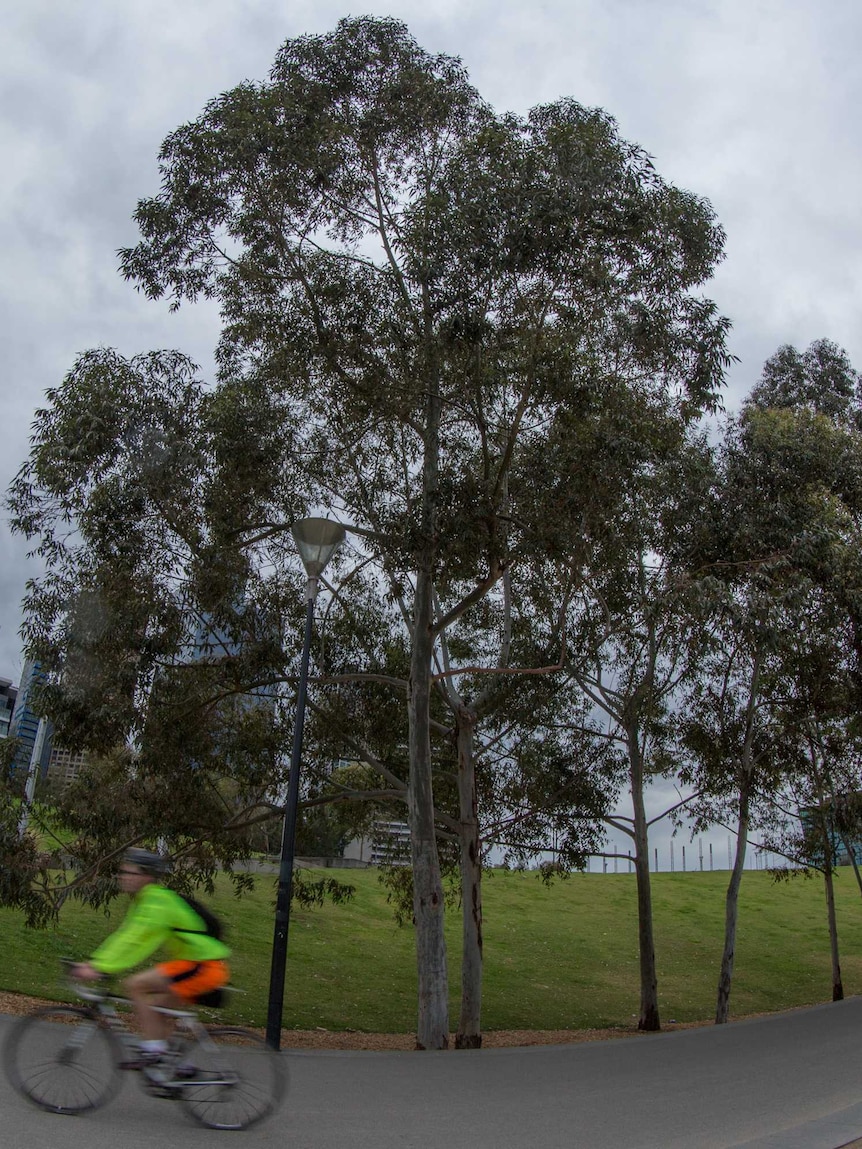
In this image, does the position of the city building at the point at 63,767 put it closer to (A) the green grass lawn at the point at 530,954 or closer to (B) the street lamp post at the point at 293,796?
(A) the green grass lawn at the point at 530,954

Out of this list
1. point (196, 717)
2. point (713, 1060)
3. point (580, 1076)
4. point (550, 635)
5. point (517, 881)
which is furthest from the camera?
point (517, 881)

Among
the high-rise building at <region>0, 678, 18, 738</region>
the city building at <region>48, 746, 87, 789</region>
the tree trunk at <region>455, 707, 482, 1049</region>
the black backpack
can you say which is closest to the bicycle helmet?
the black backpack

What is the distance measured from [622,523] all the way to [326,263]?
237 inches

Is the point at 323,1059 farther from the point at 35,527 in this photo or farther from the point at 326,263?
the point at 326,263

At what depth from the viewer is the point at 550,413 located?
14312 millimetres

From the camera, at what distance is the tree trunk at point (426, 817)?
14516mm

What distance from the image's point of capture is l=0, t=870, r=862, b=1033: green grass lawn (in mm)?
20688

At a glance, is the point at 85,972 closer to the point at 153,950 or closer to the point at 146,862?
the point at 153,950

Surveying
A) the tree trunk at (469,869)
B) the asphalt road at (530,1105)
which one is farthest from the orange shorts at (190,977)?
the tree trunk at (469,869)

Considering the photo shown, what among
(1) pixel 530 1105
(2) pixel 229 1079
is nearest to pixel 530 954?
(1) pixel 530 1105

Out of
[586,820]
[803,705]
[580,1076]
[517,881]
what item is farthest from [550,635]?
[517,881]

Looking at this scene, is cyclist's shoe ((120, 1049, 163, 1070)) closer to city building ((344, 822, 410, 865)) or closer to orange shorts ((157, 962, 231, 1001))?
orange shorts ((157, 962, 231, 1001))

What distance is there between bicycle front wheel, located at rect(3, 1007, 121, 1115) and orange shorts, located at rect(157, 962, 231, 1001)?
1.64 ft

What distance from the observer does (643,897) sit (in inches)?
776
